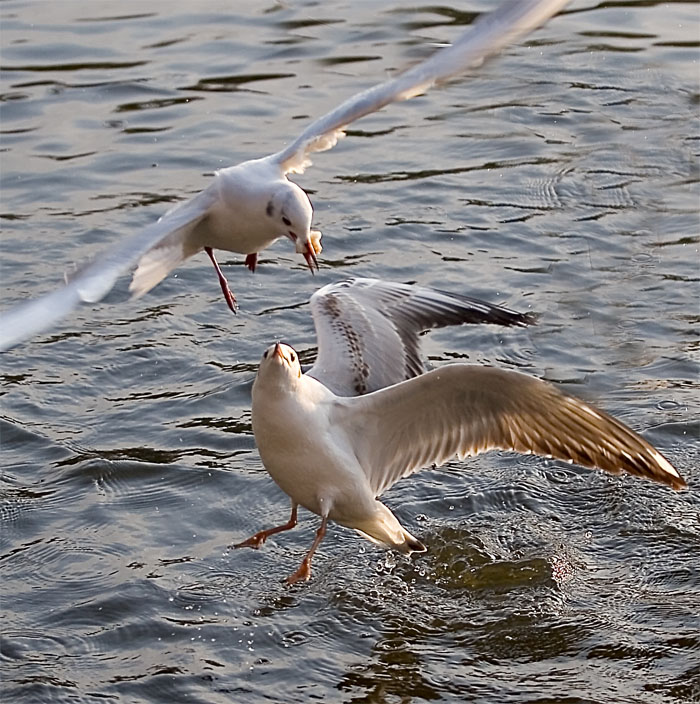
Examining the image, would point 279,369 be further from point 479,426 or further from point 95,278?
point 479,426

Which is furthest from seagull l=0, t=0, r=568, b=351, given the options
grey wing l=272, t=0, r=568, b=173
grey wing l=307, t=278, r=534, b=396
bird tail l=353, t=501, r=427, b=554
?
bird tail l=353, t=501, r=427, b=554

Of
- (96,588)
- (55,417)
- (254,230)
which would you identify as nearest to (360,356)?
(254,230)

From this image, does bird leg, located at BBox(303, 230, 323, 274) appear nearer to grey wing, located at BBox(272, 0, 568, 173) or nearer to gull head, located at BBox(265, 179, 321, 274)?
gull head, located at BBox(265, 179, 321, 274)

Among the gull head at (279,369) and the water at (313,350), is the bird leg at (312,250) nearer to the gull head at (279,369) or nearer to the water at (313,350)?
the gull head at (279,369)

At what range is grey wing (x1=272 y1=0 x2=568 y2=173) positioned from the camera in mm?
6319

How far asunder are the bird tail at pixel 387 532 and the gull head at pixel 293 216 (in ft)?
3.48

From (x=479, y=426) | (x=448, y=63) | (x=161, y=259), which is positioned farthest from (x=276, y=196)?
(x=479, y=426)

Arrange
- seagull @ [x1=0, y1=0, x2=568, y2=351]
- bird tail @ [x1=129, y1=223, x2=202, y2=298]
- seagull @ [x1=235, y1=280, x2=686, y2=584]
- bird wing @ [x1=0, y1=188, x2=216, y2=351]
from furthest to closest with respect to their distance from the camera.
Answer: seagull @ [x1=0, y1=0, x2=568, y2=351]
seagull @ [x1=235, y1=280, x2=686, y2=584]
bird tail @ [x1=129, y1=223, x2=202, y2=298]
bird wing @ [x1=0, y1=188, x2=216, y2=351]

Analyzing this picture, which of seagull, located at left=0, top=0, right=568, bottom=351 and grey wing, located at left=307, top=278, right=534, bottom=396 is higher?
seagull, located at left=0, top=0, right=568, bottom=351

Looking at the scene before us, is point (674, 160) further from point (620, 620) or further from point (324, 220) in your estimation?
point (620, 620)

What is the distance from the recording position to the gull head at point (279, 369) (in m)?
5.95

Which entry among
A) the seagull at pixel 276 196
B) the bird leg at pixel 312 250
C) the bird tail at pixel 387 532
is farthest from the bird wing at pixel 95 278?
the bird tail at pixel 387 532

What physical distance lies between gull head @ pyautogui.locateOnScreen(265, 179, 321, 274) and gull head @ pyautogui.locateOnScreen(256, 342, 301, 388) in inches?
15.3

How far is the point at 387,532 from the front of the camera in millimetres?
6387
